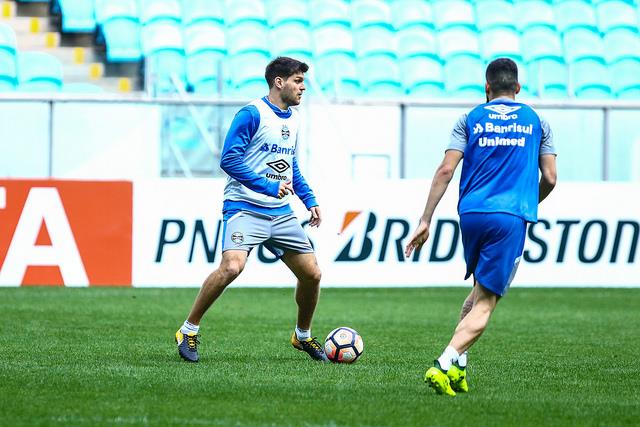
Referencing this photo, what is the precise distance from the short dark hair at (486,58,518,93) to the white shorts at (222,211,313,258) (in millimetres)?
2034

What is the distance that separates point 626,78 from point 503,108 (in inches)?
618

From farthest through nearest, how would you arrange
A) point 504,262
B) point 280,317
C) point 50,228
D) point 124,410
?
point 50,228
point 280,317
point 504,262
point 124,410

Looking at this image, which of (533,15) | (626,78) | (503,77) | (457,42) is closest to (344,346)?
(503,77)

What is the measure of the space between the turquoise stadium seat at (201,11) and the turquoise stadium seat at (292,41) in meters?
0.98

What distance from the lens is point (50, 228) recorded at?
15414 millimetres

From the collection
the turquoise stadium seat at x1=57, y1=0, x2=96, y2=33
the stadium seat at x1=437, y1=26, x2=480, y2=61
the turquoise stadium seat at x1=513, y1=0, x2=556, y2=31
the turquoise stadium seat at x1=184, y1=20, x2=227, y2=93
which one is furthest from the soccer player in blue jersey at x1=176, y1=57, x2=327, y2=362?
the turquoise stadium seat at x1=513, y1=0, x2=556, y2=31

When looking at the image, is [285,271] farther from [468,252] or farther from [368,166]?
[468,252]

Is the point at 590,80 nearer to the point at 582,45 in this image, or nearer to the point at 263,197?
the point at 582,45

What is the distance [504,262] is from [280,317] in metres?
5.85

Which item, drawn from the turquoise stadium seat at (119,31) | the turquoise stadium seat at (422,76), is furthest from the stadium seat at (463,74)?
the turquoise stadium seat at (119,31)

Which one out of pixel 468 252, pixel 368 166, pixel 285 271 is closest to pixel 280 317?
pixel 285 271

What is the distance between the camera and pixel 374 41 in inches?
859

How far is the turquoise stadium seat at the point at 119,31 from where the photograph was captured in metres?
20.3

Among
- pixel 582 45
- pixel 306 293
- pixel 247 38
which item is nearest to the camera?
pixel 306 293
